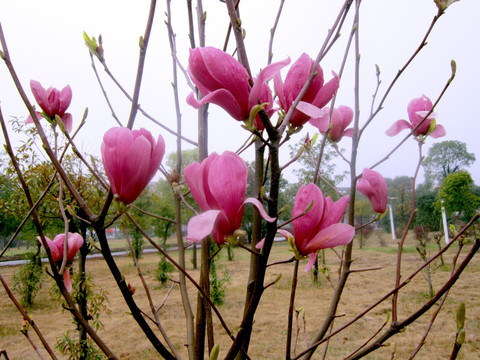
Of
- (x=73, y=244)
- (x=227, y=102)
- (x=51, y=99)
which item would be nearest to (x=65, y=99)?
(x=51, y=99)

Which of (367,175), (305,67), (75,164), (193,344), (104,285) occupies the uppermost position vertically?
(75,164)

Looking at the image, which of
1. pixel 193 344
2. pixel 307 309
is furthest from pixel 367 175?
pixel 307 309

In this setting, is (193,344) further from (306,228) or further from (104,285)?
(104,285)

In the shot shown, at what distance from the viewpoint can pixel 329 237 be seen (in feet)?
1.54

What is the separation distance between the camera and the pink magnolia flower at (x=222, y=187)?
42 centimetres

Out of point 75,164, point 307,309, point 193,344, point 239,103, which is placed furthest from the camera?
point 307,309

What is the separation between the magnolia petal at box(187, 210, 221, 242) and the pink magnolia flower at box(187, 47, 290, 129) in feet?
0.44

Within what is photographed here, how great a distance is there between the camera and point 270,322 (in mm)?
4941

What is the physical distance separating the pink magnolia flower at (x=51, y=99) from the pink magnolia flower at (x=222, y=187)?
43 centimetres

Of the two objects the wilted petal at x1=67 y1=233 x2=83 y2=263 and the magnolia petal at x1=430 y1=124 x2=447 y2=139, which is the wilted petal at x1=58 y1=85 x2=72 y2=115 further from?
the magnolia petal at x1=430 y1=124 x2=447 y2=139

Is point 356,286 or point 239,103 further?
point 356,286

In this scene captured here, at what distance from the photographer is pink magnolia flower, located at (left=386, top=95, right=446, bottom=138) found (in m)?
0.83

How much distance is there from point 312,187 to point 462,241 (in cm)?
49

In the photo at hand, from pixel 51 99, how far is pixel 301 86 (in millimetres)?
528
